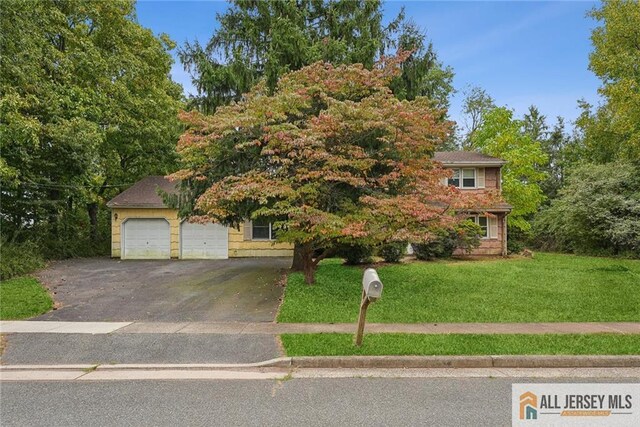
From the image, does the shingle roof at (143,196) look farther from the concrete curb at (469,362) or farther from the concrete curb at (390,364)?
the concrete curb at (469,362)

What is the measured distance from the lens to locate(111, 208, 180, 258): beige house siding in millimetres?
18875

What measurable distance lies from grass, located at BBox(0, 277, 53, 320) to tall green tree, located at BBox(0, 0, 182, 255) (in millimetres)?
3238

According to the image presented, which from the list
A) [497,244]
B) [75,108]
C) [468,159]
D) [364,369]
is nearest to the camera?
[364,369]

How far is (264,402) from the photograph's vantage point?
4457mm

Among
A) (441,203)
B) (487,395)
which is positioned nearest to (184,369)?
(487,395)

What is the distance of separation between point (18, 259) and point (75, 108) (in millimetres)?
5726

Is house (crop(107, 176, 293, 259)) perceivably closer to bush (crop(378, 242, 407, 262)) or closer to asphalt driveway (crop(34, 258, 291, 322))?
asphalt driveway (crop(34, 258, 291, 322))

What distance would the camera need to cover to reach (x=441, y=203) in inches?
416

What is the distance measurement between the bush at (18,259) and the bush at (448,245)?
1478cm

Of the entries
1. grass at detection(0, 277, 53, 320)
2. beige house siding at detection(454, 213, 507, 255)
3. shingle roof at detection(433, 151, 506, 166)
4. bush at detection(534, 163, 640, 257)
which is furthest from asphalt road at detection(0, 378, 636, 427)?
bush at detection(534, 163, 640, 257)

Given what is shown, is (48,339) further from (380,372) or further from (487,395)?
(487,395)

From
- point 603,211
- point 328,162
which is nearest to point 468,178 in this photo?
point 603,211

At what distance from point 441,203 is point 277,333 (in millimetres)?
5772

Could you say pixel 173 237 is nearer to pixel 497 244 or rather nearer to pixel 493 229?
pixel 493 229
